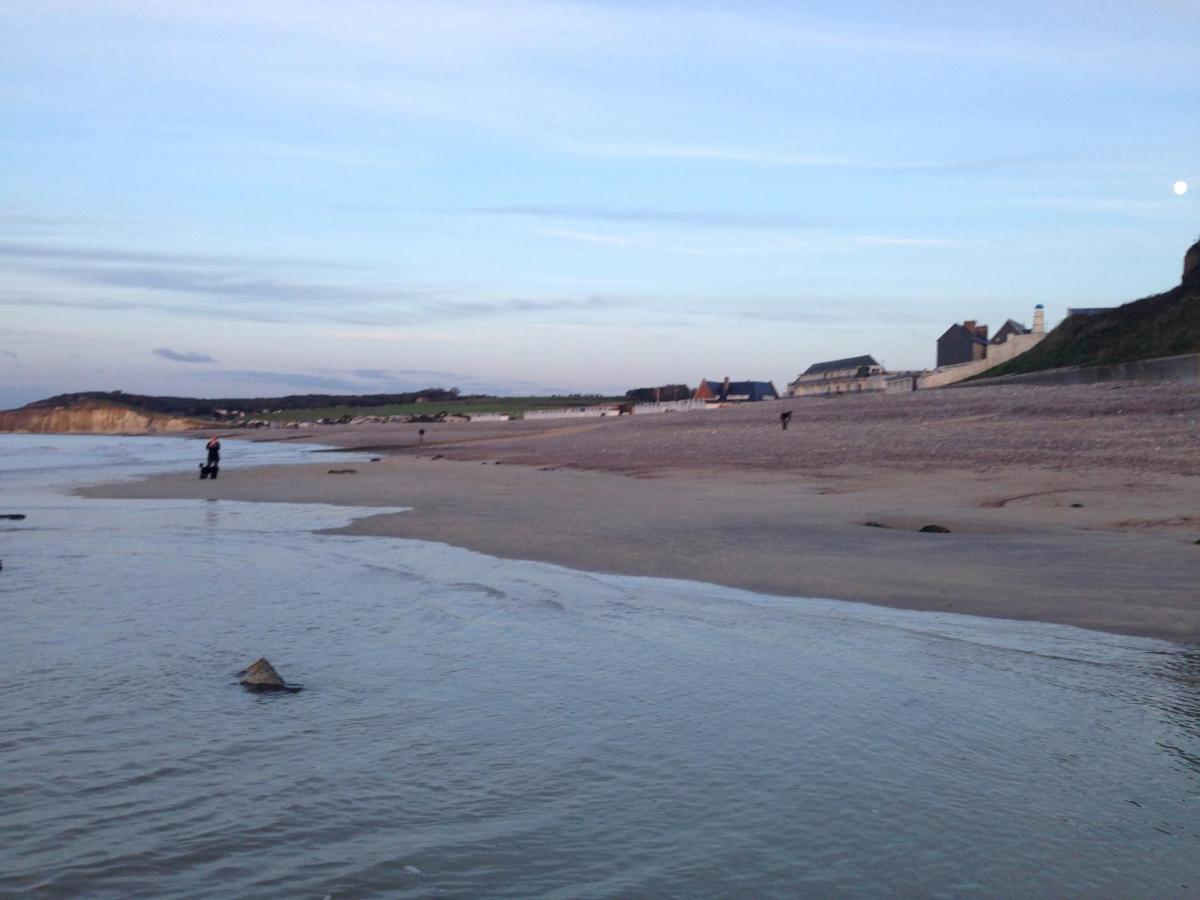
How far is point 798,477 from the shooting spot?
2634 cm

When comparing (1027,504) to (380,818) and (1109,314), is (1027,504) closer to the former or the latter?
(380,818)

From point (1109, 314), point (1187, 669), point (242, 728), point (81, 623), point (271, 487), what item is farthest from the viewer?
point (1109, 314)

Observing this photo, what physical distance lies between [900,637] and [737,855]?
495cm

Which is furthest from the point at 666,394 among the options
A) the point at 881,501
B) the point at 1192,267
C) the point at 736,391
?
the point at 881,501

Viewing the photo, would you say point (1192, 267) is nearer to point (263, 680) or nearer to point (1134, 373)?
point (1134, 373)

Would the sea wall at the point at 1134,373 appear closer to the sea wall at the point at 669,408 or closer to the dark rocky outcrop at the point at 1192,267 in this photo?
the dark rocky outcrop at the point at 1192,267

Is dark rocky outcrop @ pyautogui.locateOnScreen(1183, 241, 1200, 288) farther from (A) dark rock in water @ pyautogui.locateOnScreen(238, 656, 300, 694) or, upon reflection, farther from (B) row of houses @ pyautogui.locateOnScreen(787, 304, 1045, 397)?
(A) dark rock in water @ pyautogui.locateOnScreen(238, 656, 300, 694)

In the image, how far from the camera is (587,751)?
643 centimetres

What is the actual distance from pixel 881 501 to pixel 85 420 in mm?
183547

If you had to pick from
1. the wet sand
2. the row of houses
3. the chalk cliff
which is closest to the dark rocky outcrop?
the row of houses

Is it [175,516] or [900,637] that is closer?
[900,637]

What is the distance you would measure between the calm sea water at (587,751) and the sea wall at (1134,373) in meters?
34.6

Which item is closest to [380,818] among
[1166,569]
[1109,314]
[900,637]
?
[900,637]

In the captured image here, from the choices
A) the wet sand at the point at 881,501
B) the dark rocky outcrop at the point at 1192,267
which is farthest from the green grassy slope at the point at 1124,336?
the wet sand at the point at 881,501
